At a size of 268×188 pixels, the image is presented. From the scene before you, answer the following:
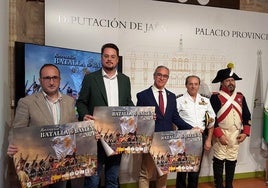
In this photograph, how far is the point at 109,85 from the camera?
7.47 ft

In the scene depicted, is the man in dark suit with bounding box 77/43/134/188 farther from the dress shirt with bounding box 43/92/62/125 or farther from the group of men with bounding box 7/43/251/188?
the dress shirt with bounding box 43/92/62/125

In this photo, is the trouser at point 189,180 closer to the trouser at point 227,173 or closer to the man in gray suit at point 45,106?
the trouser at point 227,173

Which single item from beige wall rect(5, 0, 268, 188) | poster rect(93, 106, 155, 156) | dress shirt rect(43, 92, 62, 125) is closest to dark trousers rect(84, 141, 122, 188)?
poster rect(93, 106, 155, 156)

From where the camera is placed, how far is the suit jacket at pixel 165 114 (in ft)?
8.57

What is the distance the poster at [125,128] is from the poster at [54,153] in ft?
0.43

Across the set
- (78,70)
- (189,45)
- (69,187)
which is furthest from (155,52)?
(69,187)

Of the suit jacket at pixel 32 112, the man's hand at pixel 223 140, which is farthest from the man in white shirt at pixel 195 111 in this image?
the suit jacket at pixel 32 112

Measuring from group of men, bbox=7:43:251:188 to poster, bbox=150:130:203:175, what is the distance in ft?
0.46

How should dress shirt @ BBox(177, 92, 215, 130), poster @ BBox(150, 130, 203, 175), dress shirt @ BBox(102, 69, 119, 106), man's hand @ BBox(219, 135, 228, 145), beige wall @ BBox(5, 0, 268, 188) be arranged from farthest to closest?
man's hand @ BBox(219, 135, 228, 145), dress shirt @ BBox(177, 92, 215, 130), beige wall @ BBox(5, 0, 268, 188), poster @ BBox(150, 130, 203, 175), dress shirt @ BBox(102, 69, 119, 106)

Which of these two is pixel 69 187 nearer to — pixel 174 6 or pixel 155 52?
pixel 155 52

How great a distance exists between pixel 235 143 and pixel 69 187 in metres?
1.78

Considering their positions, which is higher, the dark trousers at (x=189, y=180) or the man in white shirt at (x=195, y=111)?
the man in white shirt at (x=195, y=111)

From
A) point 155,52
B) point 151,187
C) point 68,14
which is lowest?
point 151,187

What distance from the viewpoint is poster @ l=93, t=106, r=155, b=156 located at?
2.15m
